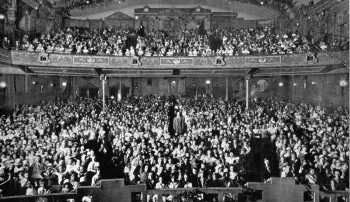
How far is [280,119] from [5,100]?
15.9 meters

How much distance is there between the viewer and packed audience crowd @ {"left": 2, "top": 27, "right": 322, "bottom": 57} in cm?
2184

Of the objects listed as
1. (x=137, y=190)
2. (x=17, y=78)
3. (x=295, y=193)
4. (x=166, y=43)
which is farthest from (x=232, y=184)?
(x=17, y=78)

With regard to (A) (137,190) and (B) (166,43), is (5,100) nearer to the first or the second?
(B) (166,43)

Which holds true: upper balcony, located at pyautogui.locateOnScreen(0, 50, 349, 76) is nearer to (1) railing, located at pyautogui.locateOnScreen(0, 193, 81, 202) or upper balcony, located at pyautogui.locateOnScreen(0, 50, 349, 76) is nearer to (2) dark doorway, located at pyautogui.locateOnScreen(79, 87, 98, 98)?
(2) dark doorway, located at pyautogui.locateOnScreen(79, 87, 98, 98)

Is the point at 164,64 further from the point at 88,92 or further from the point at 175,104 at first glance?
the point at 88,92

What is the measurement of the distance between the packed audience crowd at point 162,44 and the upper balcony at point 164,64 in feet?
1.39

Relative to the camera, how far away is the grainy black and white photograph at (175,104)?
10953mm

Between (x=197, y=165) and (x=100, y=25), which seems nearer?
(x=197, y=165)

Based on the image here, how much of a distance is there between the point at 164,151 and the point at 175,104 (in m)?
10.4

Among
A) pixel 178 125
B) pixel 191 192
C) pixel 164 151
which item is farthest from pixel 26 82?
pixel 191 192

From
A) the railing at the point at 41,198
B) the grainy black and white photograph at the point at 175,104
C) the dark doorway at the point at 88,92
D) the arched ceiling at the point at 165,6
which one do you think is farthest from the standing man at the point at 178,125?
the arched ceiling at the point at 165,6

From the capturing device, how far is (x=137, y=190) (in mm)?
8414

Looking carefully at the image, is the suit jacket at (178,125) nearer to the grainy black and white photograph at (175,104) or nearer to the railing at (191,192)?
the grainy black and white photograph at (175,104)

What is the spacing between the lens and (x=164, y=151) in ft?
44.8
